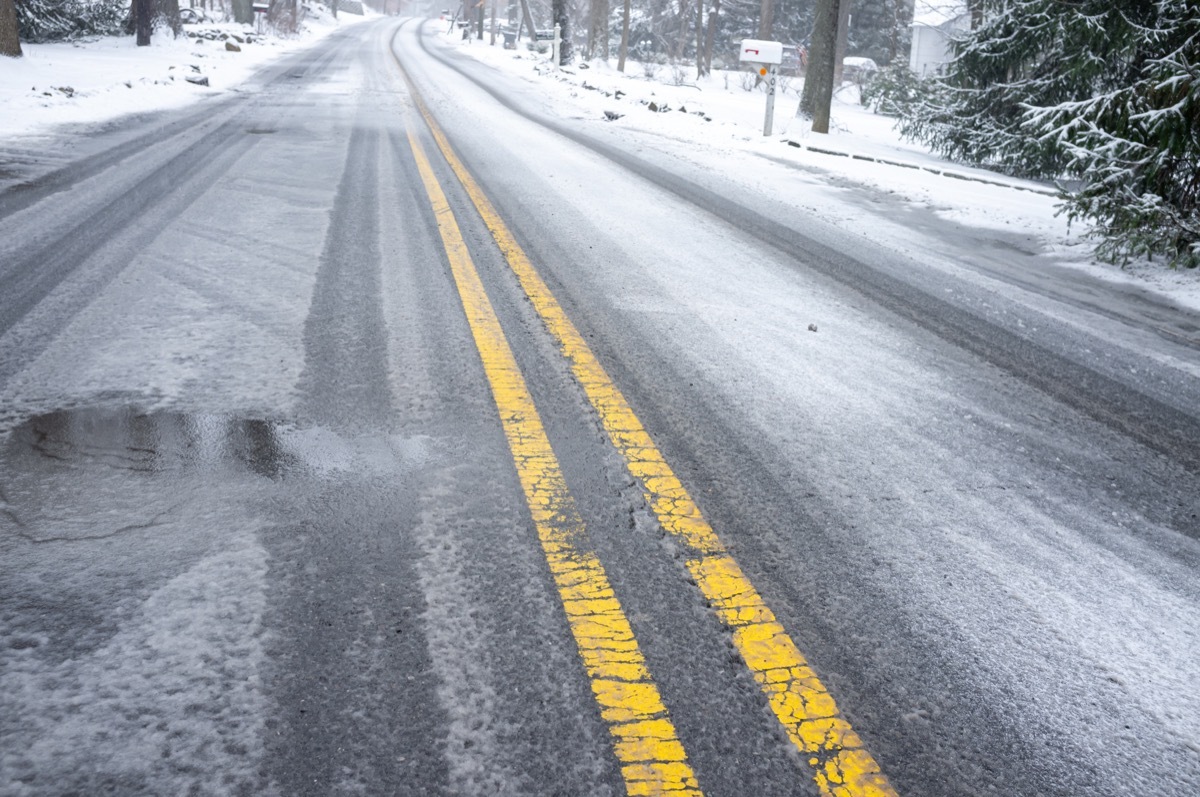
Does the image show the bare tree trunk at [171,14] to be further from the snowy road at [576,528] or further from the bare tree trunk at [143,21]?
the snowy road at [576,528]

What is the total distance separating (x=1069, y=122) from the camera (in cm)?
728

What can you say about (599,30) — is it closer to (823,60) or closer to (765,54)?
(823,60)

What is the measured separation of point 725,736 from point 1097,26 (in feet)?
31.5

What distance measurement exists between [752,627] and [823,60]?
55.6 ft

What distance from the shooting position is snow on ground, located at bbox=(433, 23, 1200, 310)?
7262 millimetres

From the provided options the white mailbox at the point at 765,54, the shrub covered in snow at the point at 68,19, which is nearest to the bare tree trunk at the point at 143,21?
the shrub covered in snow at the point at 68,19

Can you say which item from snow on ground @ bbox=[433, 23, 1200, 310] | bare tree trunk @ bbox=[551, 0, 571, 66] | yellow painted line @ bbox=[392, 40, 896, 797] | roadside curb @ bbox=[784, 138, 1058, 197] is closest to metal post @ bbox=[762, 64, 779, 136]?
snow on ground @ bbox=[433, 23, 1200, 310]

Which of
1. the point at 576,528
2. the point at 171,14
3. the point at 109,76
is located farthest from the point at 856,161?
the point at 171,14

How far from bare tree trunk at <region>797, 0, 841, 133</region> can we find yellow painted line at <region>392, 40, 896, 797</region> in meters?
14.7

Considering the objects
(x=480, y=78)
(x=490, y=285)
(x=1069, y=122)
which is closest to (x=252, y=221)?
(x=490, y=285)

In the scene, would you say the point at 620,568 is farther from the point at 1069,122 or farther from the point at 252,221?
the point at 1069,122

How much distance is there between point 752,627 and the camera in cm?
207

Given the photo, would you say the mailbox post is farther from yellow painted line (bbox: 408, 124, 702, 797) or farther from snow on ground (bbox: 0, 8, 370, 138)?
yellow painted line (bbox: 408, 124, 702, 797)

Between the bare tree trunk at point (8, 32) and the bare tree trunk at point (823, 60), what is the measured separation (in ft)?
56.1
